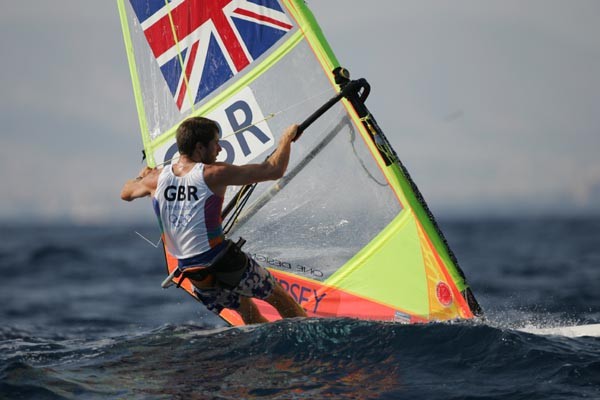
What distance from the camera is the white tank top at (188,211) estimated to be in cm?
550

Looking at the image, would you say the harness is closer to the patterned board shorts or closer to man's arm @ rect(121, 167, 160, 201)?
the patterned board shorts

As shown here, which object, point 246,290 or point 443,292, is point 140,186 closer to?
point 246,290

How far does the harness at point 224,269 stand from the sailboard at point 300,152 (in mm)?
829

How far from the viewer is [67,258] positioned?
24281mm

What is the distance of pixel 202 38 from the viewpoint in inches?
271

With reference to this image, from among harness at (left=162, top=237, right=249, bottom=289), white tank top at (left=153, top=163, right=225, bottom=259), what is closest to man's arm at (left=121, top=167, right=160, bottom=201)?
white tank top at (left=153, top=163, right=225, bottom=259)

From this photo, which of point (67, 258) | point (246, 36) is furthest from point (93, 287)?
point (246, 36)

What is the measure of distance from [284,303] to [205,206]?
111 cm

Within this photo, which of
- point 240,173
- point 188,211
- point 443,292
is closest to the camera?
point 240,173

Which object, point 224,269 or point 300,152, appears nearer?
point 224,269

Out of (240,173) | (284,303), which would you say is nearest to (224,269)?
(284,303)

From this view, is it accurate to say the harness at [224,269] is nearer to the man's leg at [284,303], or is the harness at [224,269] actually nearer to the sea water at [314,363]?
the man's leg at [284,303]

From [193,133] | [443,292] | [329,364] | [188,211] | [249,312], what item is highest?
[193,133]

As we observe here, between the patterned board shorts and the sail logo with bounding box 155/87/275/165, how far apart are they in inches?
48.2
